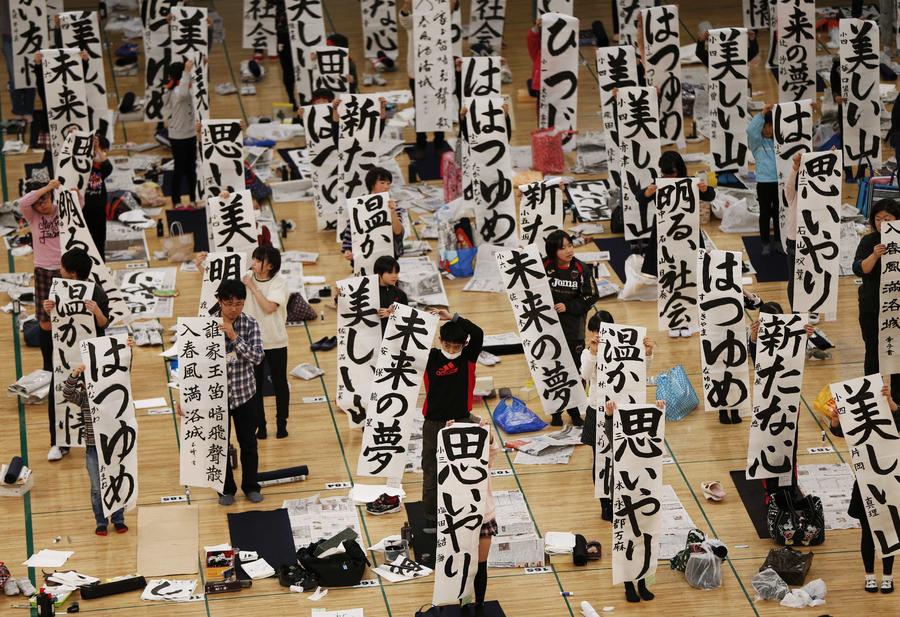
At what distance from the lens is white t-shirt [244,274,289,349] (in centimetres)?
1327

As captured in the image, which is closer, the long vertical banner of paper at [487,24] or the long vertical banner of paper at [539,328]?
the long vertical banner of paper at [539,328]

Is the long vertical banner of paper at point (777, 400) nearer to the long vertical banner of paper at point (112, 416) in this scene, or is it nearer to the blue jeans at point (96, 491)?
the long vertical banner of paper at point (112, 416)

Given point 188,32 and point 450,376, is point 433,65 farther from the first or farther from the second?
point 450,376

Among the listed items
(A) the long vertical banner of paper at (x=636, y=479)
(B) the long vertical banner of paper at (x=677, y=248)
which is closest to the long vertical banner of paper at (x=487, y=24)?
(B) the long vertical banner of paper at (x=677, y=248)

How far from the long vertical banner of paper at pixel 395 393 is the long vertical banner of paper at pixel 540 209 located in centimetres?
294

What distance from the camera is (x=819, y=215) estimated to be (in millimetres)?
14977

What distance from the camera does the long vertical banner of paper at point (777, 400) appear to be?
12453 millimetres

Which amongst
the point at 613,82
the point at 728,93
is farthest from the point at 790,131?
the point at 613,82

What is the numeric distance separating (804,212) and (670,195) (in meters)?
1.22

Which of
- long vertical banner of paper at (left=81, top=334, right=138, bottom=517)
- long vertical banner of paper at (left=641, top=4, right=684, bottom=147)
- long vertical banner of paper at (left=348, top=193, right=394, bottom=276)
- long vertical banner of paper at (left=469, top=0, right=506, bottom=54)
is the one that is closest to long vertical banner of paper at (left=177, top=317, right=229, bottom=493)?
long vertical banner of paper at (left=81, top=334, right=138, bottom=517)

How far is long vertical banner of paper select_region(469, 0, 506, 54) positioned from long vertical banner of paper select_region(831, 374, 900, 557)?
11908 millimetres

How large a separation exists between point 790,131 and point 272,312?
5772mm

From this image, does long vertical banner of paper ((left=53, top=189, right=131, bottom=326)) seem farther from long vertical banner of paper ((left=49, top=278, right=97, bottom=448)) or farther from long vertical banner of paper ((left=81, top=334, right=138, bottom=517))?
long vertical banner of paper ((left=81, top=334, right=138, bottom=517))

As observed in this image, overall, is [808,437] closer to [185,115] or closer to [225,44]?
[185,115]
